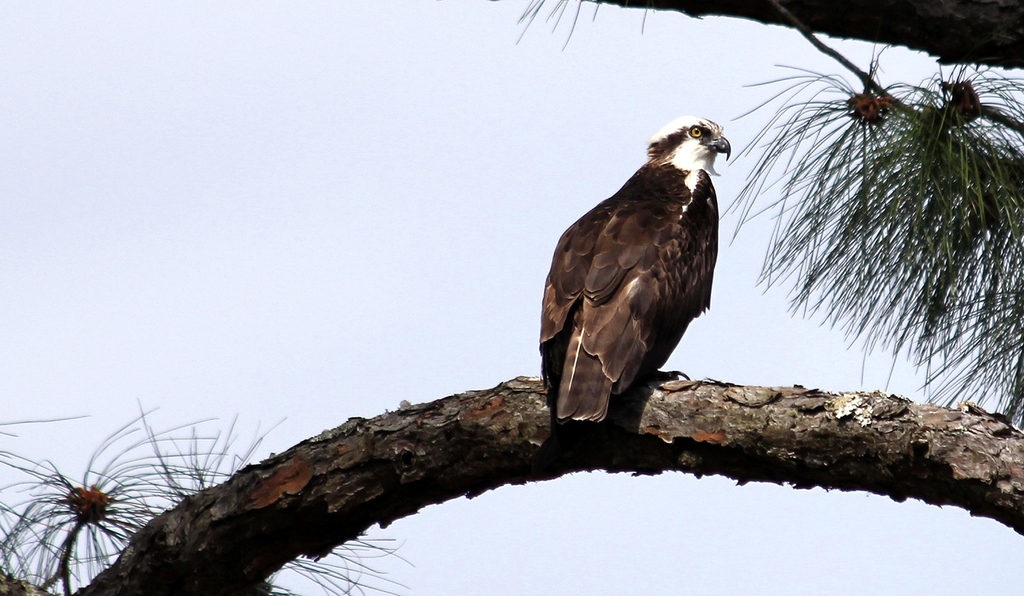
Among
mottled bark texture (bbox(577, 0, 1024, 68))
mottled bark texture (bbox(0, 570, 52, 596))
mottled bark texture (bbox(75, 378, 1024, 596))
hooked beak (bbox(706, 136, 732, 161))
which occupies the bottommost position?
mottled bark texture (bbox(0, 570, 52, 596))

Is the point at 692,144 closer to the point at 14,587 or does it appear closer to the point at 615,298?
the point at 615,298

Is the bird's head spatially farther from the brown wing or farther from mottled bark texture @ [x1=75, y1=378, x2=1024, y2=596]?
mottled bark texture @ [x1=75, y1=378, x2=1024, y2=596]

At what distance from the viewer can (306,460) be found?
3.54 meters

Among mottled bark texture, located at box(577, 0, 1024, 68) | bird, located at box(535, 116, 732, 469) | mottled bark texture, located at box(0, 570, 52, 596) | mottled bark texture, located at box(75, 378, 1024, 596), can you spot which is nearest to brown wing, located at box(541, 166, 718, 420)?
bird, located at box(535, 116, 732, 469)

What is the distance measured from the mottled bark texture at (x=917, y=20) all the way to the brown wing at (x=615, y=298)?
0.94 metres

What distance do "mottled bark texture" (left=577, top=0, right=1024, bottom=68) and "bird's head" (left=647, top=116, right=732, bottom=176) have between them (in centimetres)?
172

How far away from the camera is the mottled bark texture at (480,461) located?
3.12m

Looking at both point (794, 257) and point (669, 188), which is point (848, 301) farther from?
point (669, 188)

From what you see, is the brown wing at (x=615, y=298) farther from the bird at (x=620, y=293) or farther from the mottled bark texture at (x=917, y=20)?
the mottled bark texture at (x=917, y=20)

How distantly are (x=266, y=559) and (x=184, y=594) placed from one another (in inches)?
12.9

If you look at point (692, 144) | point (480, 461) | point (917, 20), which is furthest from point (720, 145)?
point (480, 461)

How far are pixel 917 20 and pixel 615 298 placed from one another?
1.64 m

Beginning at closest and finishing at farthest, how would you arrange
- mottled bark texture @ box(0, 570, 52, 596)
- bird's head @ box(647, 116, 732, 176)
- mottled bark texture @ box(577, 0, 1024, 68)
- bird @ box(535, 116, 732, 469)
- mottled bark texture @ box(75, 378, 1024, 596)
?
mottled bark texture @ box(75, 378, 1024, 596) < mottled bark texture @ box(0, 570, 52, 596) < bird @ box(535, 116, 732, 469) < mottled bark texture @ box(577, 0, 1024, 68) < bird's head @ box(647, 116, 732, 176)

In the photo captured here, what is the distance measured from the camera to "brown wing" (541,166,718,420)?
376 cm
